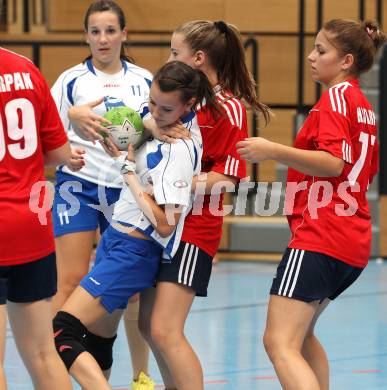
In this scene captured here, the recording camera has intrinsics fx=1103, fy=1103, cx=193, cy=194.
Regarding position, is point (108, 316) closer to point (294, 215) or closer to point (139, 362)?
point (139, 362)

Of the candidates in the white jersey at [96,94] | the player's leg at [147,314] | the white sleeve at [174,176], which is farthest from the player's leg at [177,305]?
the white jersey at [96,94]

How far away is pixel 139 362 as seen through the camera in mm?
4887

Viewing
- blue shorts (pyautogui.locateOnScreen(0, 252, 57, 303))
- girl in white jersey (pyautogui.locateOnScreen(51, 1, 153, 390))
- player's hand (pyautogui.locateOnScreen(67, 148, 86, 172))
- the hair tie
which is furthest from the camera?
girl in white jersey (pyautogui.locateOnScreen(51, 1, 153, 390))

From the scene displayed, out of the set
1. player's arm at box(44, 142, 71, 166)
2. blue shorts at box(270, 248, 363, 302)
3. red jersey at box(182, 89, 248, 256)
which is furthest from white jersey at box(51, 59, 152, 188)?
blue shorts at box(270, 248, 363, 302)

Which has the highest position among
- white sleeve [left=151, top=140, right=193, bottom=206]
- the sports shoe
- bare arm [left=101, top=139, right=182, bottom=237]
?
white sleeve [left=151, top=140, right=193, bottom=206]

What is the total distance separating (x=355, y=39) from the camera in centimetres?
396

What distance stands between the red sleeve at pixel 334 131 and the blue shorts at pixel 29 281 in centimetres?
101

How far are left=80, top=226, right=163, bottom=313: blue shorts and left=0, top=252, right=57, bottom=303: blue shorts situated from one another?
0.43 metres

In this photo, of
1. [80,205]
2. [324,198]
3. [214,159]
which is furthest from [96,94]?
[324,198]

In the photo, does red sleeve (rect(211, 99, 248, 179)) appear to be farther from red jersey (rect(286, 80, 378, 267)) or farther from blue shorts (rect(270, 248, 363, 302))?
blue shorts (rect(270, 248, 363, 302))

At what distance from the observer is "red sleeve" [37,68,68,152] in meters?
3.59

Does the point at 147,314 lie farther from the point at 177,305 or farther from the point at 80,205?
the point at 80,205

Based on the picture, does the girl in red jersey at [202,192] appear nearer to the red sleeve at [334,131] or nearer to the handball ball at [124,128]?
the handball ball at [124,128]

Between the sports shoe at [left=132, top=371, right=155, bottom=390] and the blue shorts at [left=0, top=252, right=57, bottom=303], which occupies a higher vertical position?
the blue shorts at [left=0, top=252, right=57, bottom=303]
